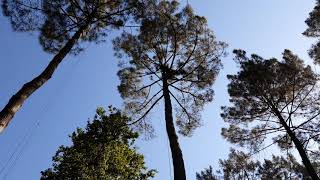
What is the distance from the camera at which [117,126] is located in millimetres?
15562

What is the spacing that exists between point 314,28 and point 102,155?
1001 centimetres

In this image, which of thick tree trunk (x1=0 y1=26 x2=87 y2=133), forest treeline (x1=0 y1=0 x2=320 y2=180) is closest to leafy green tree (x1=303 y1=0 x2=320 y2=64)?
forest treeline (x1=0 y1=0 x2=320 y2=180)

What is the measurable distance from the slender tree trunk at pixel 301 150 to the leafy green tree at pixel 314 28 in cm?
276

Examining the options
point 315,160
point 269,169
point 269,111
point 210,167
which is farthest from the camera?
point 210,167

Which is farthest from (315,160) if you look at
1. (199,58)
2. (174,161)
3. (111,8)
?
(111,8)

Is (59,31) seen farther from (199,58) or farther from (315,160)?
(315,160)

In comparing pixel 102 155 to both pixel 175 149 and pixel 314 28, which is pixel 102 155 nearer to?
pixel 175 149

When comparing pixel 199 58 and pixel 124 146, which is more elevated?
pixel 199 58

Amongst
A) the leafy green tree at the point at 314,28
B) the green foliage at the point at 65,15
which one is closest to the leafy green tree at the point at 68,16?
the green foliage at the point at 65,15

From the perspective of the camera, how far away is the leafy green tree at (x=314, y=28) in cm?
1566

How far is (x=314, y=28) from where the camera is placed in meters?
16.1

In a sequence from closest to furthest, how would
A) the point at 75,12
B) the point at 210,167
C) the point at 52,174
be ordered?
1. the point at 75,12
2. the point at 52,174
3. the point at 210,167

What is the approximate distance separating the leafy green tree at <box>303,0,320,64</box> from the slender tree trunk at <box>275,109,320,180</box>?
2.76 m

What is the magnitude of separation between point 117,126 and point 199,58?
13.9 feet
